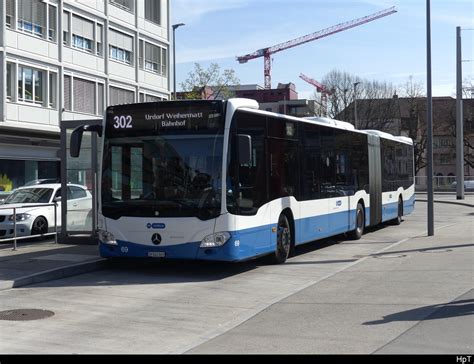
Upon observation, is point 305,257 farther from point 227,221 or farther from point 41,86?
point 41,86

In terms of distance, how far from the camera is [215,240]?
34.0 ft

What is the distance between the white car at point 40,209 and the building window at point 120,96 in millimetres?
23028

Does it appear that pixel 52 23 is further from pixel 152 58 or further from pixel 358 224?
pixel 358 224

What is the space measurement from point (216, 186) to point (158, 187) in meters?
1.08

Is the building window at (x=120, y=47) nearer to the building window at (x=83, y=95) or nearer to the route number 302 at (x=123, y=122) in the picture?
the building window at (x=83, y=95)

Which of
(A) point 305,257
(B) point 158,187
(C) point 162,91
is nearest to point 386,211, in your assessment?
(A) point 305,257

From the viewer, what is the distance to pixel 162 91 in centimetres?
4662

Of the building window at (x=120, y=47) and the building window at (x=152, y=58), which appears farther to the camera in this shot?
the building window at (x=152, y=58)

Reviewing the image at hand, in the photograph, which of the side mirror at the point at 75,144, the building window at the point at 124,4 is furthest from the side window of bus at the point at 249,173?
the building window at the point at 124,4

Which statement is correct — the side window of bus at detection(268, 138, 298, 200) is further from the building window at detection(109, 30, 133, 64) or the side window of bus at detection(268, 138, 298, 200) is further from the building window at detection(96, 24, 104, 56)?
the building window at detection(109, 30, 133, 64)

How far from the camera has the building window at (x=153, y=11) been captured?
45.1m

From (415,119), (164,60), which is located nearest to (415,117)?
(415,119)

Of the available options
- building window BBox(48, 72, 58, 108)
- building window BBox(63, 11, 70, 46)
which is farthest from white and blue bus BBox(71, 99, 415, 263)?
building window BBox(63, 11, 70, 46)

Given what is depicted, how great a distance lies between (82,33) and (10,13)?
246 inches
